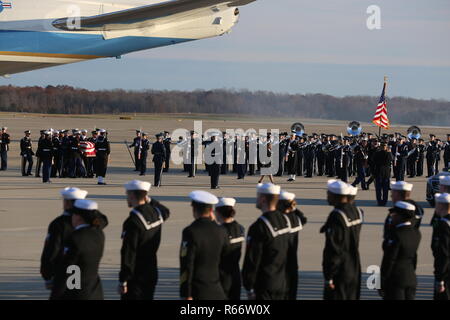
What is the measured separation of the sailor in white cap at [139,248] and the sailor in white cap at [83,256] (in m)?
0.48

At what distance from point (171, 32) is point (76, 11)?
4301 mm

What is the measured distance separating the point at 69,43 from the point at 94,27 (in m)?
0.93

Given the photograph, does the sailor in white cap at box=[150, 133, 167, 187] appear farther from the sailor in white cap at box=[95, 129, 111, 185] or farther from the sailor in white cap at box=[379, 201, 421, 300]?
the sailor in white cap at box=[379, 201, 421, 300]

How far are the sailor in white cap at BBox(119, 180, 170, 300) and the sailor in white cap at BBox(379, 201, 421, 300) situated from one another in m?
2.05

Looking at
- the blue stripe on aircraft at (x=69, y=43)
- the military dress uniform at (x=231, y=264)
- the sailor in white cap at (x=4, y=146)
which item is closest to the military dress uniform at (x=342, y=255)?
the military dress uniform at (x=231, y=264)

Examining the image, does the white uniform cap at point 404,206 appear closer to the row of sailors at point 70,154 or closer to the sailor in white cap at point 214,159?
the sailor in white cap at point 214,159

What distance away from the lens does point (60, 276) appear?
749cm

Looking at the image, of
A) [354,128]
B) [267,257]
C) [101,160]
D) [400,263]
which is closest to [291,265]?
[267,257]

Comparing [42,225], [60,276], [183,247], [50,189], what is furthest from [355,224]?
[50,189]

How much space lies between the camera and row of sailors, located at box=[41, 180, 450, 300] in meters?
7.52

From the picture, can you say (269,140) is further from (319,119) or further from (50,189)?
(319,119)

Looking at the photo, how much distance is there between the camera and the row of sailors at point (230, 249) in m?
7.52

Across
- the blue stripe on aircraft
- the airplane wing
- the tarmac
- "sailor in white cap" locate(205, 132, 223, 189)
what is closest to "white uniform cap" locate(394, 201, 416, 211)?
the tarmac

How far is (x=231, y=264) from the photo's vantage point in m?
8.12
